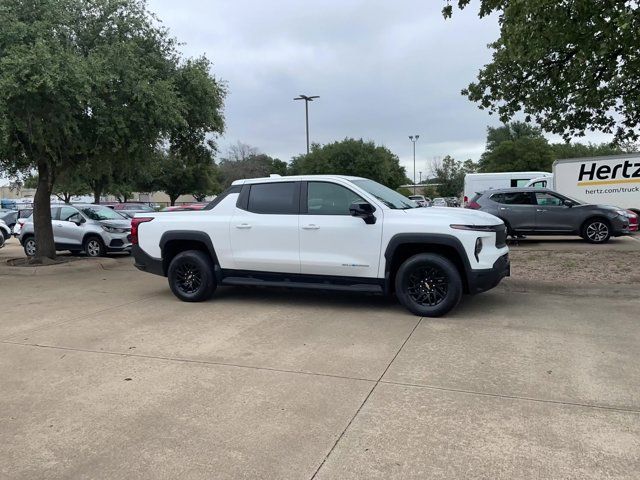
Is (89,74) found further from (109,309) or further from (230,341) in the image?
(230,341)

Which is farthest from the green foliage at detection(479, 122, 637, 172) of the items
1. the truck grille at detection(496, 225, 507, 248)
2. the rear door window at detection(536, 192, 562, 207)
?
the truck grille at detection(496, 225, 507, 248)

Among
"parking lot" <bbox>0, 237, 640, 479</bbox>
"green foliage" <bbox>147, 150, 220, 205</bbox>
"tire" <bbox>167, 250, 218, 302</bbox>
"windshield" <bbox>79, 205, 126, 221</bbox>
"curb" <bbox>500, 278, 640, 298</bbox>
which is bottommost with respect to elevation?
"parking lot" <bbox>0, 237, 640, 479</bbox>

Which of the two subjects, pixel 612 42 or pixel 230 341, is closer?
pixel 230 341

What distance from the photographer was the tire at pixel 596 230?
14.9 m

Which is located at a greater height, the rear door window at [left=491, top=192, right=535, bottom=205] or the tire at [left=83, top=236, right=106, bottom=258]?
the rear door window at [left=491, top=192, right=535, bottom=205]

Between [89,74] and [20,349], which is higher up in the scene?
[89,74]

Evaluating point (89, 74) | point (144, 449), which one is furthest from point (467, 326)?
point (89, 74)

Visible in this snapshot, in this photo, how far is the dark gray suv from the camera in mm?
14805

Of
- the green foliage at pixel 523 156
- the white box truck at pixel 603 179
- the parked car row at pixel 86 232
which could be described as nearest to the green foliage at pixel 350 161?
the green foliage at pixel 523 156

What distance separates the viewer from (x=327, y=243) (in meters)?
7.05

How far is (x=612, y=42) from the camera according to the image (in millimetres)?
8430

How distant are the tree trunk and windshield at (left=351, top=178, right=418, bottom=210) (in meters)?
8.39

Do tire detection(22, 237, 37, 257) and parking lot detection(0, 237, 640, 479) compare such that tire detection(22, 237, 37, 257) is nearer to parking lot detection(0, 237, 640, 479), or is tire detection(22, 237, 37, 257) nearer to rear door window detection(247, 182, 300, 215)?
parking lot detection(0, 237, 640, 479)

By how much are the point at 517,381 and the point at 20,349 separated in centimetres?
503
